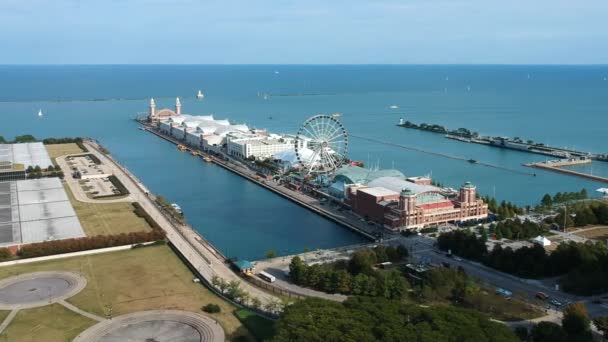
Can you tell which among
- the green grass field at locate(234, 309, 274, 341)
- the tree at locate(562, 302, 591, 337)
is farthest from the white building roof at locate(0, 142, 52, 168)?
the tree at locate(562, 302, 591, 337)

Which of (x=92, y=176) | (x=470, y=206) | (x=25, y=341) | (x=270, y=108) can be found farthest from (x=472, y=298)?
(x=270, y=108)

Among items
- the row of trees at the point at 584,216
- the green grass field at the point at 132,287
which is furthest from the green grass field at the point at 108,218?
the row of trees at the point at 584,216

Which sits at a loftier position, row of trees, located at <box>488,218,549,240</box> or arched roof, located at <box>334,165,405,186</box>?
arched roof, located at <box>334,165,405,186</box>

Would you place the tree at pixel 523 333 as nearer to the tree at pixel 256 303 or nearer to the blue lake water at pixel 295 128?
the tree at pixel 256 303

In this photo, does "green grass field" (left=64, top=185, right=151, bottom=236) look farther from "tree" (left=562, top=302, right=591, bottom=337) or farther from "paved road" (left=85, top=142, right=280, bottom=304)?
"tree" (left=562, top=302, right=591, bottom=337)

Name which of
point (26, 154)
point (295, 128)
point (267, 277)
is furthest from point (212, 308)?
point (295, 128)
